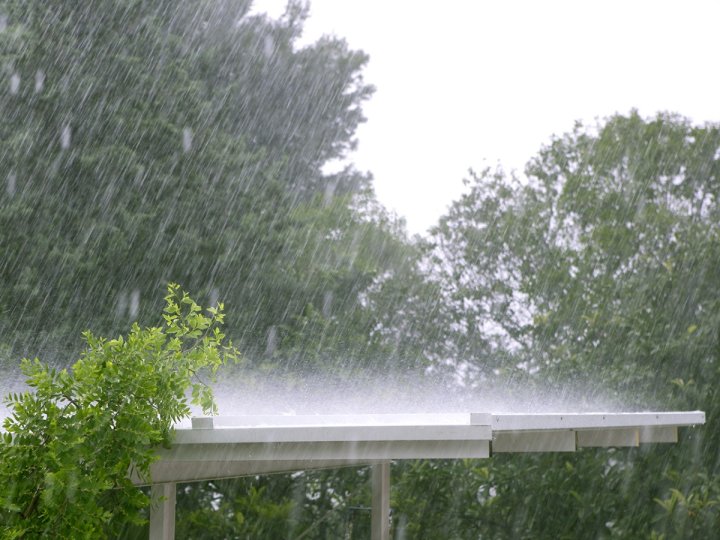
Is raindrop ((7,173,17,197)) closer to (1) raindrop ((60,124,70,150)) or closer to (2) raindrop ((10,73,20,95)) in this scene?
(1) raindrop ((60,124,70,150))

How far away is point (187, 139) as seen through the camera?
35.1ft

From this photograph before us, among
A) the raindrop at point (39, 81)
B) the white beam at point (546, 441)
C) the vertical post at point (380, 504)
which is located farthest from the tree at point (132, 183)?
the white beam at point (546, 441)

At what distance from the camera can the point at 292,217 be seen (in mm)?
11141

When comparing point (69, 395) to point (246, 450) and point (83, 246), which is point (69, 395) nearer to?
point (246, 450)

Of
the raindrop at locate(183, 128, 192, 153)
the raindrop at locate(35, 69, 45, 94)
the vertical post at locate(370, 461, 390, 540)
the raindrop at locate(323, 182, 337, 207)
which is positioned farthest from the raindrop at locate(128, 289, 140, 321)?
the vertical post at locate(370, 461, 390, 540)

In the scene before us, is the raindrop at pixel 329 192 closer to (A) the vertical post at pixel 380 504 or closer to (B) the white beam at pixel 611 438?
(A) the vertical post at pixel 380 504

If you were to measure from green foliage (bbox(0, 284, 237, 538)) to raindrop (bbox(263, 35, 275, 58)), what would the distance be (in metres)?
9.98

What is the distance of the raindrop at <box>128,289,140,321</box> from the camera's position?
9.76 meters

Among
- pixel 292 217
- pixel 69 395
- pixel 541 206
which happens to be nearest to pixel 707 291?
pixel 541 206

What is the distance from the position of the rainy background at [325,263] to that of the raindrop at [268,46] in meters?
0.31

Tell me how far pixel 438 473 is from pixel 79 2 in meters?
6.52

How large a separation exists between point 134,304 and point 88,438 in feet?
23.8

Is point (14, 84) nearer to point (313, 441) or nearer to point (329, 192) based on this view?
point (329, 192)

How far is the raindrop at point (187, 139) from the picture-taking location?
1063 cm
